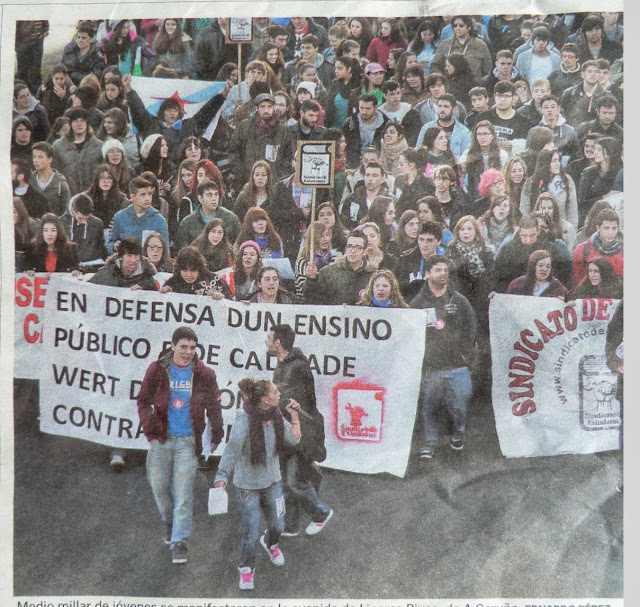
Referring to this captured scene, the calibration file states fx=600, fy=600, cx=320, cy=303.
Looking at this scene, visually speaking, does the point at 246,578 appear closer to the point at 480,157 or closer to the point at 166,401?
the point at 166,401

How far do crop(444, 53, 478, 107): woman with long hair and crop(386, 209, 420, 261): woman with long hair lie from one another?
0.22m

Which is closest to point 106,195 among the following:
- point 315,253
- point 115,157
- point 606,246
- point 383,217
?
point 115,157

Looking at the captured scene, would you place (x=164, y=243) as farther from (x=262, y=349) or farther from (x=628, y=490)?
(x=628, y=490)

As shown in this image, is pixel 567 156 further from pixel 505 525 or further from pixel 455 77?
pixel 505 525

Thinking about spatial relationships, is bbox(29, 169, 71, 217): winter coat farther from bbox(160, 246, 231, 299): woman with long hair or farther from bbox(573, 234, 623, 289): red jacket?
bbox(573, 234, 623, 289): red jacket

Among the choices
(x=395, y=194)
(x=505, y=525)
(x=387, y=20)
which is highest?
(x=387, y=20)

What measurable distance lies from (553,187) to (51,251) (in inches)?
33.7

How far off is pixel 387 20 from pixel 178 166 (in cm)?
43

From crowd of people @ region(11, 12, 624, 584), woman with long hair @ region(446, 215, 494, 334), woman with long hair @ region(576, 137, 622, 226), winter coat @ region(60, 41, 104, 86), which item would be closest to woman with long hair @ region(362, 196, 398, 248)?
crowd of people @ region(11, 12, 624, 584)

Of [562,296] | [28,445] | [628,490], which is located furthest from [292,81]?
[628,490]

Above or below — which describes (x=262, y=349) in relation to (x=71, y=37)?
below

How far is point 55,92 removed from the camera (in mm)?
1021

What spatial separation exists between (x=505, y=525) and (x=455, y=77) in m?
0.75

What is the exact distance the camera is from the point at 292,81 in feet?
3.33
